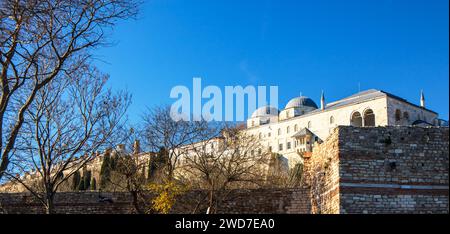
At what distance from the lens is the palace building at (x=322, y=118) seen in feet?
242

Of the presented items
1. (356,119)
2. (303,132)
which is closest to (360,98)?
(356,119)

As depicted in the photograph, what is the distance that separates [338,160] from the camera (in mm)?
15258

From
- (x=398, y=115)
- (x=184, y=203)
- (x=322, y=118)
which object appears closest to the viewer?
(x=184, y=203)

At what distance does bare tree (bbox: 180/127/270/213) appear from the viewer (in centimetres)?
1936

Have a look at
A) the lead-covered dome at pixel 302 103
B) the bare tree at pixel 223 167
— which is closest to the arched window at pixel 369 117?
the lead-covered dome at pixel 302 103

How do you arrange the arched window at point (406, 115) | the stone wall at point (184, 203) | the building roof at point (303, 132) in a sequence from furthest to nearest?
the building roof at point (303, 132) → the arched window at point (406, 115) → the stone wall at point (184, 203)

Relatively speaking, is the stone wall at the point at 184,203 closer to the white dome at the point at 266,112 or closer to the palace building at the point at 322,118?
the palace building at the point at 322,118

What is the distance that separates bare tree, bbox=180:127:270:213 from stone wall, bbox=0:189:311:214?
0.45m

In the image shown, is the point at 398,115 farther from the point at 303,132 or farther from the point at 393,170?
the point at 393,170

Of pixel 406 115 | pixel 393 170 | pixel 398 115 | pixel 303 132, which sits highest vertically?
pixel 406 115

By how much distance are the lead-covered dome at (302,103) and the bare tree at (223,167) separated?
203 feet

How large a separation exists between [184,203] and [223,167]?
368cm

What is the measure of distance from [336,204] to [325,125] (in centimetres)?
6477

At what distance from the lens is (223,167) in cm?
2264
